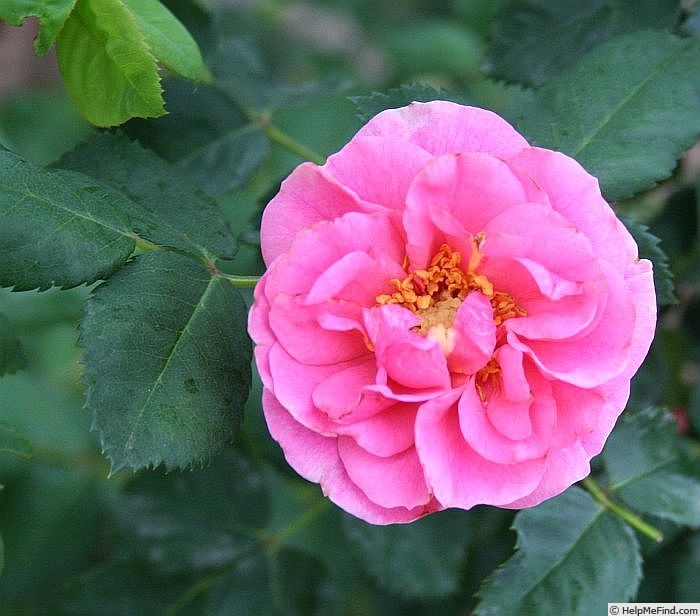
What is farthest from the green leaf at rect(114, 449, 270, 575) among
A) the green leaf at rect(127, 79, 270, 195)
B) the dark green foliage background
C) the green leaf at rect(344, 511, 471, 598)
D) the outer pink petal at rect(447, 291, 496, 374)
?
the outer pink petal at rect(447, 291, 496, 374)

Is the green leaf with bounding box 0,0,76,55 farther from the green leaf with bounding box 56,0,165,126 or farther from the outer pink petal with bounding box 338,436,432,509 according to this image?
the outer pink petal with bounding box 338,436,432,509

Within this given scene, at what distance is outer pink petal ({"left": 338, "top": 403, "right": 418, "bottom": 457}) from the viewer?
60cm

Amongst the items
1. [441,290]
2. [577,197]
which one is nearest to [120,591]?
[441,290]

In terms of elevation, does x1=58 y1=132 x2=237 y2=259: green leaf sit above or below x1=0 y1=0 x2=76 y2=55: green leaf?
below

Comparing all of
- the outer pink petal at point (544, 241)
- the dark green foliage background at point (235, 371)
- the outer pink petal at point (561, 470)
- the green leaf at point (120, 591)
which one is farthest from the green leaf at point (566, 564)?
the green leaf at point (120, 591)

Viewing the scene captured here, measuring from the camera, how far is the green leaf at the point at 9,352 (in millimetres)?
761

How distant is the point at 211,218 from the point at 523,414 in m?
0.31

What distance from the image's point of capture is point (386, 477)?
1.97ft

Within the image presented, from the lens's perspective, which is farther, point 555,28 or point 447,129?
point 555,28

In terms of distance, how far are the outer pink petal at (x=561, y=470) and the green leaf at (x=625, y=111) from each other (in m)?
0.25

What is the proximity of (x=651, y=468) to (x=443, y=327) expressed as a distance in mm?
357

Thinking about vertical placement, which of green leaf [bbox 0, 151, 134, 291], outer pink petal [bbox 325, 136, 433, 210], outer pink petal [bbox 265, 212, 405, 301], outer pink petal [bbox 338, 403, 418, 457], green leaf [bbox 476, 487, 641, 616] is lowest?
green leaf [bbox 476, 487, 641, 616]

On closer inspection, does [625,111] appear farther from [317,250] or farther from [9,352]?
[9,352]

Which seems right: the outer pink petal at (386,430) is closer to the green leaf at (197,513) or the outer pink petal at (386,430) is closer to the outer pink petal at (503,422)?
the outer pink petal at (503,422)
